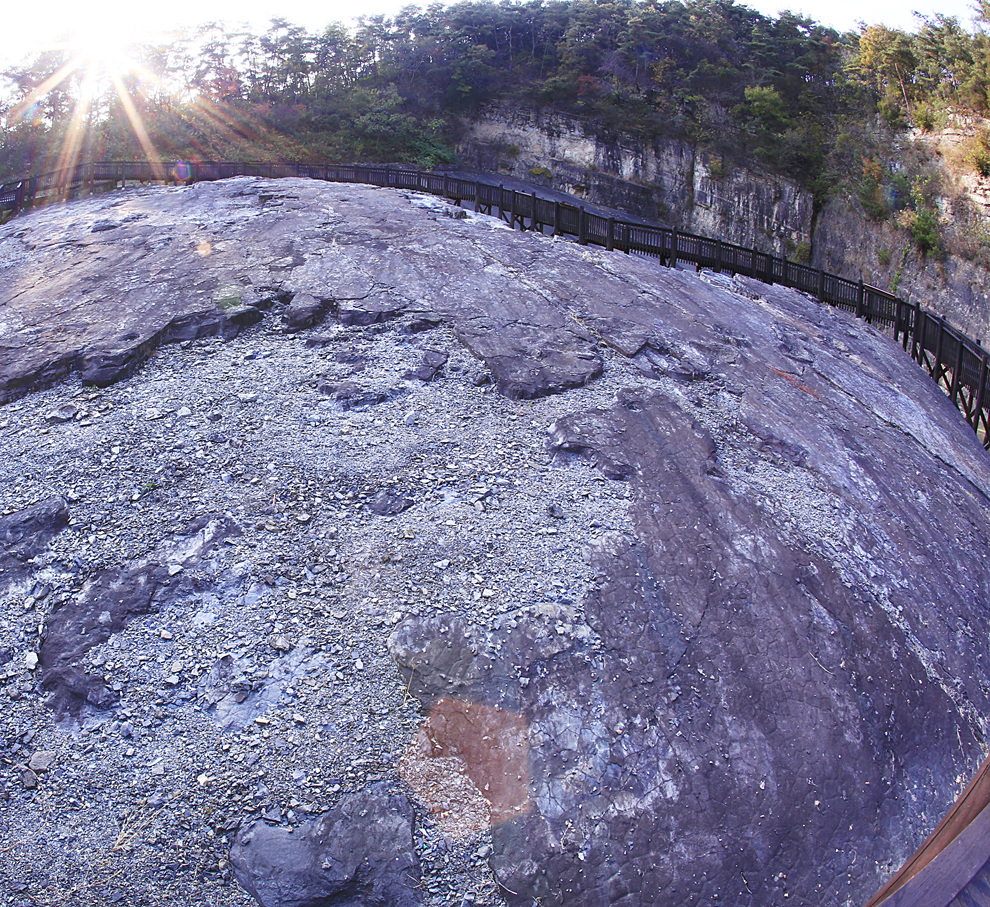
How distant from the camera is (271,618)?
17.2ft

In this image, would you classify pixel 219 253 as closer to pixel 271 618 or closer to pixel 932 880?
pixel 271 618

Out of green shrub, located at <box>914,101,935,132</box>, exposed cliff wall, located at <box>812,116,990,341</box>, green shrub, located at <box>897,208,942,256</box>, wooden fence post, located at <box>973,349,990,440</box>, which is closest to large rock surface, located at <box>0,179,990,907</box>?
wooden fence post, located at <box>973,349,990,440</box>

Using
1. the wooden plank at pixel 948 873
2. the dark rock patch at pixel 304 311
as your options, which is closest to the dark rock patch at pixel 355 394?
the dark rock patch at pixel 304 311

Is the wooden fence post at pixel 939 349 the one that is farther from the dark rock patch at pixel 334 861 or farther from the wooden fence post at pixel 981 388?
the dark rock patch at pixel 334 861

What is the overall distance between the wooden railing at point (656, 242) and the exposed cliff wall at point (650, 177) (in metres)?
17.3

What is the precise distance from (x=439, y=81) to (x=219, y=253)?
31.2m

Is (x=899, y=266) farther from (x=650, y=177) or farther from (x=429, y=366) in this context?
(x=429, y=366)

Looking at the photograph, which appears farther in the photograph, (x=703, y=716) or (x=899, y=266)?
(x=899, y=266)

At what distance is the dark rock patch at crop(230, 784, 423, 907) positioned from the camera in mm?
4098

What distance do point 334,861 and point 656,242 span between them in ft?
45.7

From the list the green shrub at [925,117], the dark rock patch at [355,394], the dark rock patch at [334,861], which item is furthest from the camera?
the green shrub at [925,117]

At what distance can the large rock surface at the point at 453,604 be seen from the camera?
4.36 m

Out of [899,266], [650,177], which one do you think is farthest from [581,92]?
[899,266]

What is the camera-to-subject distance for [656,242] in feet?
48.5
